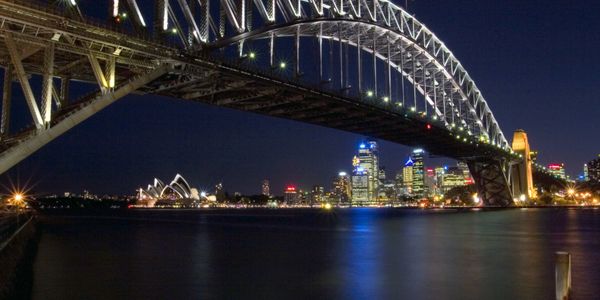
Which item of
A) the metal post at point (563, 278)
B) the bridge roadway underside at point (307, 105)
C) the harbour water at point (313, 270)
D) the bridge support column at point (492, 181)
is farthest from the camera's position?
the bridge support column at point (492, 181)

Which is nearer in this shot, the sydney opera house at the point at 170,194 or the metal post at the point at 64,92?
the metal post at the point at 64,92

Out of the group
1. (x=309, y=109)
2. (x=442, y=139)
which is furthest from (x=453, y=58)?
(x=309, y=109)

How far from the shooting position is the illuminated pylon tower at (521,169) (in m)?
95.9

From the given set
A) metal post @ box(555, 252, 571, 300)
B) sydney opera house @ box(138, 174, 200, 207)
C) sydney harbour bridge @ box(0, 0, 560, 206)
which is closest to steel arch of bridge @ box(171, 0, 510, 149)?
sydney harbour bridge @ box(0, 0, 560, 206)

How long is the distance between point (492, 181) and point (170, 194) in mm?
110168

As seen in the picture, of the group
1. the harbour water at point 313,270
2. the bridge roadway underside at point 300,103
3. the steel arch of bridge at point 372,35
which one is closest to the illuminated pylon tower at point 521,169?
the steel arch of bridge at point 372,35

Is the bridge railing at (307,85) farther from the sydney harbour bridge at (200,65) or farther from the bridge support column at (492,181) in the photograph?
the bridge support column at (492,181)

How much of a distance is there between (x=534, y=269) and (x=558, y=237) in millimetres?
17145

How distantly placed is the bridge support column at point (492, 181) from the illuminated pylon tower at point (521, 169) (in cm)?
544

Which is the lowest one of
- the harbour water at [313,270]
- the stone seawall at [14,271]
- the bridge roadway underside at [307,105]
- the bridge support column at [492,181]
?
the harbour water at [313,270]

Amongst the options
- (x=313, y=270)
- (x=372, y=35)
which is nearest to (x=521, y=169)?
(x=372, y=35)

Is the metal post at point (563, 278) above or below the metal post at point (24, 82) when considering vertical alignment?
below

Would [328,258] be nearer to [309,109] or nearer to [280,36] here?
[280,36]

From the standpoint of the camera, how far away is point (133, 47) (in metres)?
24.4
